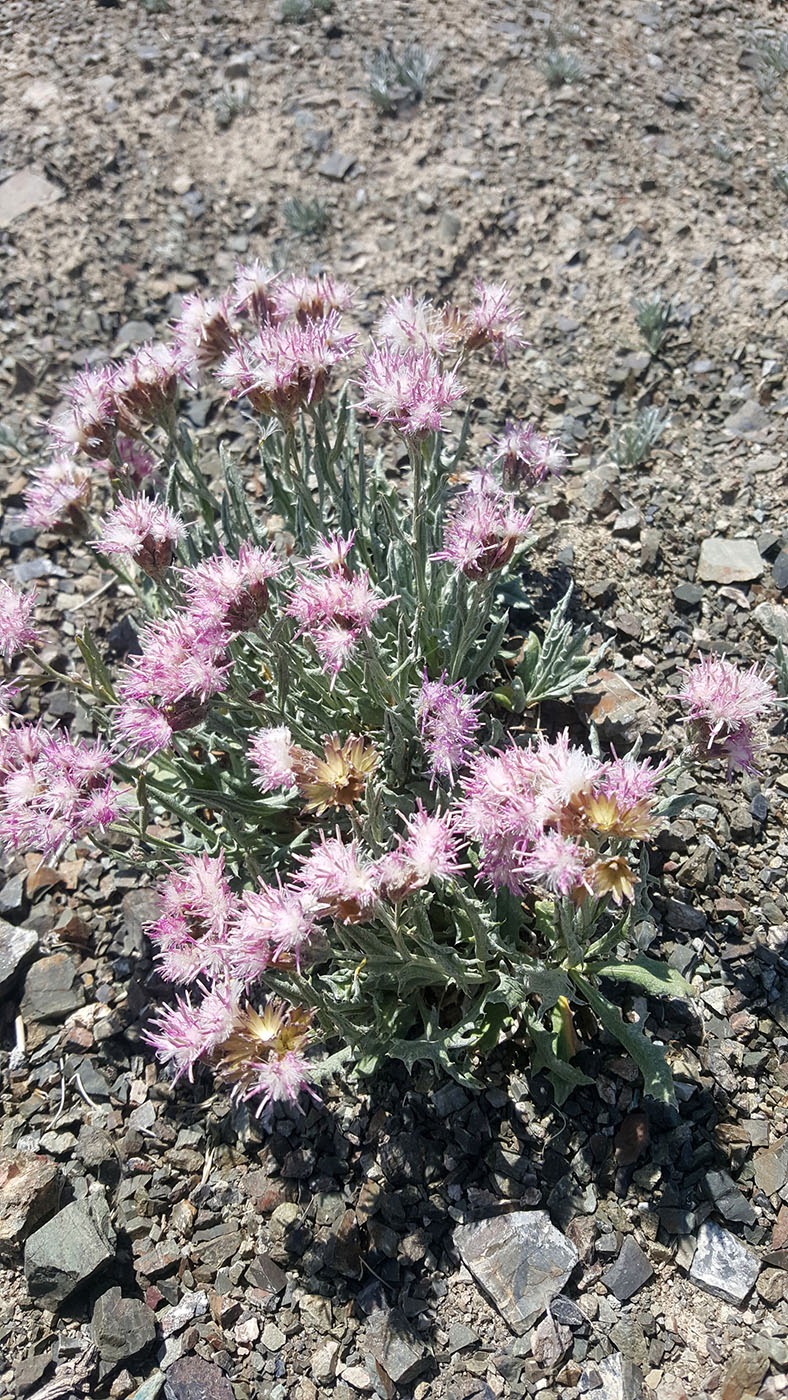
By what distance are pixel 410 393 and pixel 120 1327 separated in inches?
108

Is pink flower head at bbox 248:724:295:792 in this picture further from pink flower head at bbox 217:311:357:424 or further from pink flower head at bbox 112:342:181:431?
pink flower head at bbox 112:342:181:431

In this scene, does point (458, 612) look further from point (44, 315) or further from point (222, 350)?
point (44, 315)

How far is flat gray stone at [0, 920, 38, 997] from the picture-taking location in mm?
3721

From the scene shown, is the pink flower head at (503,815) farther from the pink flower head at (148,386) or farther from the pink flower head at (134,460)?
the pink flower head at (134,460)

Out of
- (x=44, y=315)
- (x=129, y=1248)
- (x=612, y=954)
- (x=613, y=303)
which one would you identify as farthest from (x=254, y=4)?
(x=129, y=1248)

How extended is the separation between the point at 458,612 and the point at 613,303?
3203 mm

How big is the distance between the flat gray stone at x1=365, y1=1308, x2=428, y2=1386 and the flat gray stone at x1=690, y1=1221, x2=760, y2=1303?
78 cm

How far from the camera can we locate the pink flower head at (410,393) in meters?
2.87

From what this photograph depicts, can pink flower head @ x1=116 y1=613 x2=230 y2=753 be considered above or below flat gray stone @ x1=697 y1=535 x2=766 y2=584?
above

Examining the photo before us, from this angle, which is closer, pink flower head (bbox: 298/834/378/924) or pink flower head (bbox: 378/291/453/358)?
pink flower head (bbox: 298/834/378/924)

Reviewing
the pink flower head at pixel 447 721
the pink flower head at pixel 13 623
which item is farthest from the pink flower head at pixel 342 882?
the pink flower head at pixel 13 623

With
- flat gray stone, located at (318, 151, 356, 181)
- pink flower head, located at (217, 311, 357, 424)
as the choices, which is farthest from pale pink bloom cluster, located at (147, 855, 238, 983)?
flat gray stone, located at (318, 151, 356, 181)

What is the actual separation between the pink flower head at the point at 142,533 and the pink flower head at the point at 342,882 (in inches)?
46.3

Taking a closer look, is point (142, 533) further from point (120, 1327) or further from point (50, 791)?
point (120, 1327)
